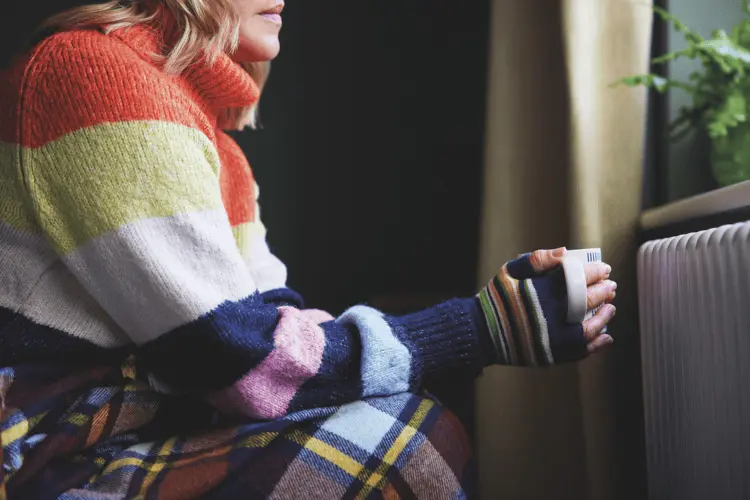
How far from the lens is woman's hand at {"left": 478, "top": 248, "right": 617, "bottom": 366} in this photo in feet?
2.39

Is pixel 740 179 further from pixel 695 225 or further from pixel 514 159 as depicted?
pixel 514 159

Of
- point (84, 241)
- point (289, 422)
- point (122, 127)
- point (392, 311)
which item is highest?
point (122, 127)

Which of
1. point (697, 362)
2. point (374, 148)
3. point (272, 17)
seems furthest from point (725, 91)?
point (374, 148)

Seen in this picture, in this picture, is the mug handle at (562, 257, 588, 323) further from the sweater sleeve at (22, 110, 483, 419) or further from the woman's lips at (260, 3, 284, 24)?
the woman's lips at (260, 3, 284, 24)

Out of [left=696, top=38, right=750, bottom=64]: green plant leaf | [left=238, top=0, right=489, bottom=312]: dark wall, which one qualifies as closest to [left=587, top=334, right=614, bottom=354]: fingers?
[left=696, top=38, right=750, bottom=64]: green plant leaf

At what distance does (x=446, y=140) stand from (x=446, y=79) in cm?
22

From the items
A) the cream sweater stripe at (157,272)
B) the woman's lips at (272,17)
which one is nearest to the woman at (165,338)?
the cream sweater stripe at (157,272)

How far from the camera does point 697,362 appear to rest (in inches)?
31.1

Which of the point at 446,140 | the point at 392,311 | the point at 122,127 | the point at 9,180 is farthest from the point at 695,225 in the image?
the point at 446,140

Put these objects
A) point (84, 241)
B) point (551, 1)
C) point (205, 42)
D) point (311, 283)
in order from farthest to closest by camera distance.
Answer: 1. point (311, 283)
2. point (551, 1)
3. point (205, 42)
4. point (84, 241)

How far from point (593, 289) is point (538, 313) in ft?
0.30

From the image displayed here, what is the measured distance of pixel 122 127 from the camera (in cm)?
65

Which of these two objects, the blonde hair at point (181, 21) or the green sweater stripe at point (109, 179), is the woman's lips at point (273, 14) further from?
the green sweater stripe at point (109, 179)

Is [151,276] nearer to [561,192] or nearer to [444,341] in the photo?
[444,341]
